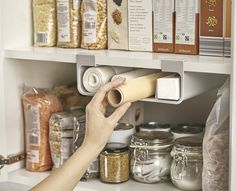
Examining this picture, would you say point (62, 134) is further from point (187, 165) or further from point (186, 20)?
point (186, 20)

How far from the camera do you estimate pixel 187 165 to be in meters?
1.35

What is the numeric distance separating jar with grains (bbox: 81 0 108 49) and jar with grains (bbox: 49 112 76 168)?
21 centimetres

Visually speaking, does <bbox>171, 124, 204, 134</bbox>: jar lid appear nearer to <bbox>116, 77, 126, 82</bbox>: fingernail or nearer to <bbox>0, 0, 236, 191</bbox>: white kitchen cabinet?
<bbox>0, 0, 236, 191</bbox>: white kitchen cabinet

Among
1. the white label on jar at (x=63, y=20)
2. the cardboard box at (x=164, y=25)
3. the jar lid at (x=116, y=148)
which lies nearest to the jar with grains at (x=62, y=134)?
the jar lid at (x=116, y=148)

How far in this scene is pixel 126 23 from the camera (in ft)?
4.64

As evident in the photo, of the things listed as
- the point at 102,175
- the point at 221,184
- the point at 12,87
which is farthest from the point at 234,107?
the point at 12,87

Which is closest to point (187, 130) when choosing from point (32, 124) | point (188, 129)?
point (188, 129)

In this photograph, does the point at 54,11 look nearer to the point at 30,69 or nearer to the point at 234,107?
the point at 30,69

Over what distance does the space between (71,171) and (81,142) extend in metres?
0.28

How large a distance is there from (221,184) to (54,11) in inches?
26.9

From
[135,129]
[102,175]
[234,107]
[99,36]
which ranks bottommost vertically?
[102,175]

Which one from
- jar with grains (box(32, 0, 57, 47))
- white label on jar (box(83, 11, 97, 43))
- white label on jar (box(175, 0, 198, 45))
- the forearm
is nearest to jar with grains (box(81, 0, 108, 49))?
white label on jar (box(83, 11, 97, 43))

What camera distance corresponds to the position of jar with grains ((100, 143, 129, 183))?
4.75ft

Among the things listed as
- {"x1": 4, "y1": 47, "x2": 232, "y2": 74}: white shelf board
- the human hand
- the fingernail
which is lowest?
the human hand
